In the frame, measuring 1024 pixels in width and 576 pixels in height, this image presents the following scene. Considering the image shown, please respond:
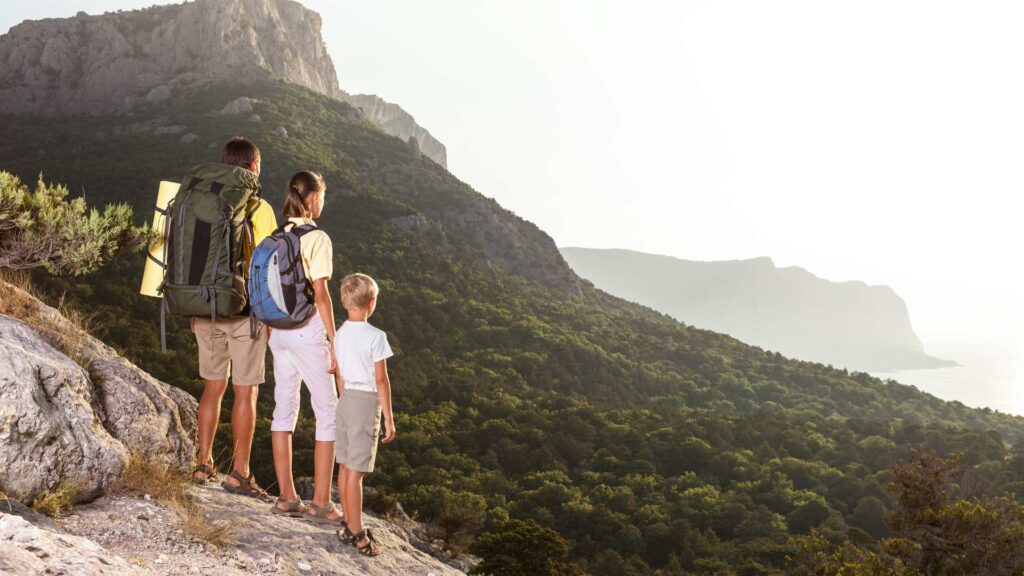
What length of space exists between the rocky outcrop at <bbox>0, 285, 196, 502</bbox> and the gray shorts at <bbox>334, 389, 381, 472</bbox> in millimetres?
1522

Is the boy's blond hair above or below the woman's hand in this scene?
above

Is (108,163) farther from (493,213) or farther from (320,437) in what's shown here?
(320,437)

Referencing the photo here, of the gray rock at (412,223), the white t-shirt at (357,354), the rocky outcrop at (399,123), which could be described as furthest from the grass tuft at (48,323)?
the rocky outcrop at (399,123)

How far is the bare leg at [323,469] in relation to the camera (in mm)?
4477

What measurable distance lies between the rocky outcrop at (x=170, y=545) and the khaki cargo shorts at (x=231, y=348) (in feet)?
3.08

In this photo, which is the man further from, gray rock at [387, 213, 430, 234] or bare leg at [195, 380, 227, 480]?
gray rock at [387, 213, 430, 234]

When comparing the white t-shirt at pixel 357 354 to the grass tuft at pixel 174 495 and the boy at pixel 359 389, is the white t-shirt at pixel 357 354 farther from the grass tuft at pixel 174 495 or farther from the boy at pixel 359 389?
the grass tuft at pixel 174 495

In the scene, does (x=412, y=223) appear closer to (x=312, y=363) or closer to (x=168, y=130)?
(x=168, y=130)

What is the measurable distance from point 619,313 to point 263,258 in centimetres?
5471

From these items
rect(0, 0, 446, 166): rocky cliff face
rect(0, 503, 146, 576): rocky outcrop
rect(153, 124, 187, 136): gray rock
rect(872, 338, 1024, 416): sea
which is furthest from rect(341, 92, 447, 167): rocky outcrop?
rect(0, 503, 146, 576): rocky outcrop

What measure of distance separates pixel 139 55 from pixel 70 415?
83.2m

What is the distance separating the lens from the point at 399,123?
423 feet

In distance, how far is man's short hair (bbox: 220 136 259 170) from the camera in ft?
15.3

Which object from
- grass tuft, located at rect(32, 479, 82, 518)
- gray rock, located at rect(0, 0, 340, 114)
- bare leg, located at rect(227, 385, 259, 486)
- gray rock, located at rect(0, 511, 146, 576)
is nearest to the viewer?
gray rock, located at rect(0, 511, 146, 576)
